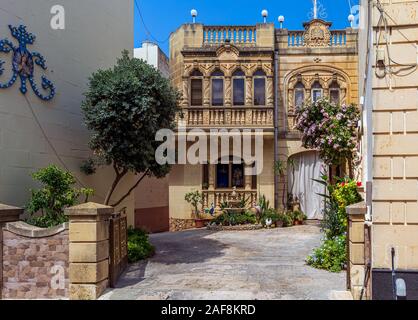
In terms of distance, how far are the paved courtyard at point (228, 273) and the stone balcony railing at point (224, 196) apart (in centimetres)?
467

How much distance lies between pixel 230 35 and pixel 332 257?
37.6 ft

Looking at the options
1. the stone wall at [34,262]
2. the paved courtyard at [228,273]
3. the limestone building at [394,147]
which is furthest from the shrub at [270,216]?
the limestone building at [394,147]

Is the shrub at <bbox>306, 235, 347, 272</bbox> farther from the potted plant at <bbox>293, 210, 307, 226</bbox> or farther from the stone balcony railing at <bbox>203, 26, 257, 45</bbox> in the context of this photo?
the stone balcony railing at <bbox>203, 26, 257, 45</bbox>

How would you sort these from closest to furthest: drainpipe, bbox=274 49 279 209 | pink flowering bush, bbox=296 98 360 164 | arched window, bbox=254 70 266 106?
pink flowering bush, bbox=296 98 360 164
arched window, bbox=254 70 266 106
drainpipe, bbox=274 49 279 209

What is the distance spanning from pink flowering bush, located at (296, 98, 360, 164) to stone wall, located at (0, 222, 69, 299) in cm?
805

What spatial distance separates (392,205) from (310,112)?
7680 millimetres

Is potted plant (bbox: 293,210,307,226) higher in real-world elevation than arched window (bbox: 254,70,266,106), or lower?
lower

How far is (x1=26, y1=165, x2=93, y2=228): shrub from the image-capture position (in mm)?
8727

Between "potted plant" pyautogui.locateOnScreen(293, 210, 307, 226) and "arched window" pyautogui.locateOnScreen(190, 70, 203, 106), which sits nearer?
"potted plant" pyautogui.locateOnScreen(293, 210, 307, 226)

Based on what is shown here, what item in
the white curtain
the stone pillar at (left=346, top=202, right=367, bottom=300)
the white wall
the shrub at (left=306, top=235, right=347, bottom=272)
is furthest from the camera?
the white wall

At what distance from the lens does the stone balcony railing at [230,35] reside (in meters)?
17.9

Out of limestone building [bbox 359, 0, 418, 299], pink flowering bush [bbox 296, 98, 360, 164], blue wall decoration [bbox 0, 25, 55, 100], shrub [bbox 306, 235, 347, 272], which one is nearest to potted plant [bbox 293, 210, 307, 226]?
pink flowering bush [bbox 296, 98, 360, 164]

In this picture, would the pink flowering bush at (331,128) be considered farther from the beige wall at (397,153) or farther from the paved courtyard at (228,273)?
the beige wall at (397,153)


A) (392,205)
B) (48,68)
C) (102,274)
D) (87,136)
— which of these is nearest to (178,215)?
(87,136)
